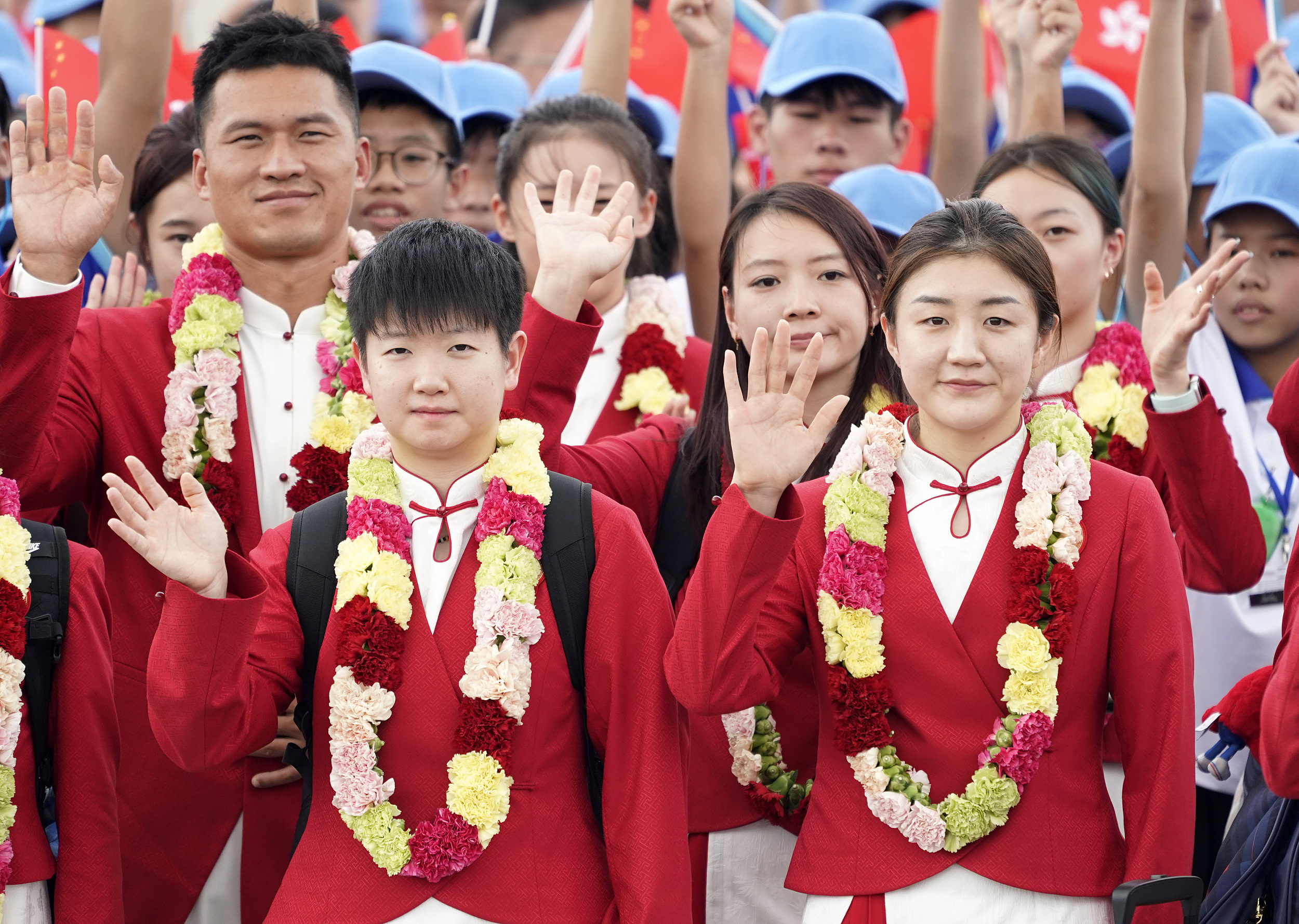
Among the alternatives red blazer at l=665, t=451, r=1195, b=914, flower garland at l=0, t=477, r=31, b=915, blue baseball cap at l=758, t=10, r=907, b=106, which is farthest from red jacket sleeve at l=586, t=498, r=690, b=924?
blue baseball cap at l=758, t=10, r=907, b=106

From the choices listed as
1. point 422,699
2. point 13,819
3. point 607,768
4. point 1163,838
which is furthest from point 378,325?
point 1163,838

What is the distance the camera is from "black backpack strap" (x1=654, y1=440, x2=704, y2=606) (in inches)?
150

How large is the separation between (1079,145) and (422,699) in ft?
8.91

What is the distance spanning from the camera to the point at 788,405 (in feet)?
9.75

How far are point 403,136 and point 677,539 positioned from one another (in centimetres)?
220

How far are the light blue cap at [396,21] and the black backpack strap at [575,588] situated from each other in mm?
6802

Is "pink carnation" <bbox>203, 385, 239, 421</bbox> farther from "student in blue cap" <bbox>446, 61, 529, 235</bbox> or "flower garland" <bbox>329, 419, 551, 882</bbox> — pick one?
"student in blue cap" <bbox>446, 61, 529, 235</bbox>

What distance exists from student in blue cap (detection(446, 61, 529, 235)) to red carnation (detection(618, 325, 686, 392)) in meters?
1.59

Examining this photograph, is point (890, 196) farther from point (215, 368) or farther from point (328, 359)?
point (215, 368)

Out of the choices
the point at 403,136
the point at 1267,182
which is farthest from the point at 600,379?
the point at 1267,182

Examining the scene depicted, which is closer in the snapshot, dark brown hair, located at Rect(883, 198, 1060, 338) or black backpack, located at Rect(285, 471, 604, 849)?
black backpack, located at Rect(285, 471, 604, 849)

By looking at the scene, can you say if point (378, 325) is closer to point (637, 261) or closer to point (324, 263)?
point (324, 263)

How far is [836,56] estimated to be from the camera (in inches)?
236

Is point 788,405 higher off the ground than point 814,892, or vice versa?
point 788,405
